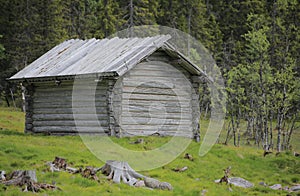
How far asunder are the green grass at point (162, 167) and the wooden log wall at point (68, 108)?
40.4 inches

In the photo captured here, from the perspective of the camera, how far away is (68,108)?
2264 centimetres

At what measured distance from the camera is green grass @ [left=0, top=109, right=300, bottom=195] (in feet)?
43.6

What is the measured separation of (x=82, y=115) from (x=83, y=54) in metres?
3.43

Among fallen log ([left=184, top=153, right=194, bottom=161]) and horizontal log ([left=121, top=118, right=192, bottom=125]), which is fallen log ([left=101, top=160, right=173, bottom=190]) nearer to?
fallen log ([left=184, top=153, right=194, bottom=161])

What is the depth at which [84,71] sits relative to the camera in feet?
68.9

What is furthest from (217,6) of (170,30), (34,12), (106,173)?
(106,173)

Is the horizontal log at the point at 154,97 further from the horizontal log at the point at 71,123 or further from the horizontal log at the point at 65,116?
the horizontal log at the point at 71,123

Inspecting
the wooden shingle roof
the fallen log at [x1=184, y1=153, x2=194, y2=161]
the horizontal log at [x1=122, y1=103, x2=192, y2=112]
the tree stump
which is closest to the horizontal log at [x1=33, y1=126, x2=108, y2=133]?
the horizontal log at [x1=122, y1=103, x2=192, y2=112]

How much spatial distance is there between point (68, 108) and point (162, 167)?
6984 mm

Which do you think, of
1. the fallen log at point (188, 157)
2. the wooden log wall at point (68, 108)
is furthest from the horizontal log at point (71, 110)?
the fallen log at point (188, 157)

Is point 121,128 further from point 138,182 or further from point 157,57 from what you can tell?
point 138,182

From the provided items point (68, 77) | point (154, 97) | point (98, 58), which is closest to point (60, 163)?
point (68, 77)

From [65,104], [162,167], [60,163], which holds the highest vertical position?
[65,104]

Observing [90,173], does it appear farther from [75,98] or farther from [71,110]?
[71,110]
